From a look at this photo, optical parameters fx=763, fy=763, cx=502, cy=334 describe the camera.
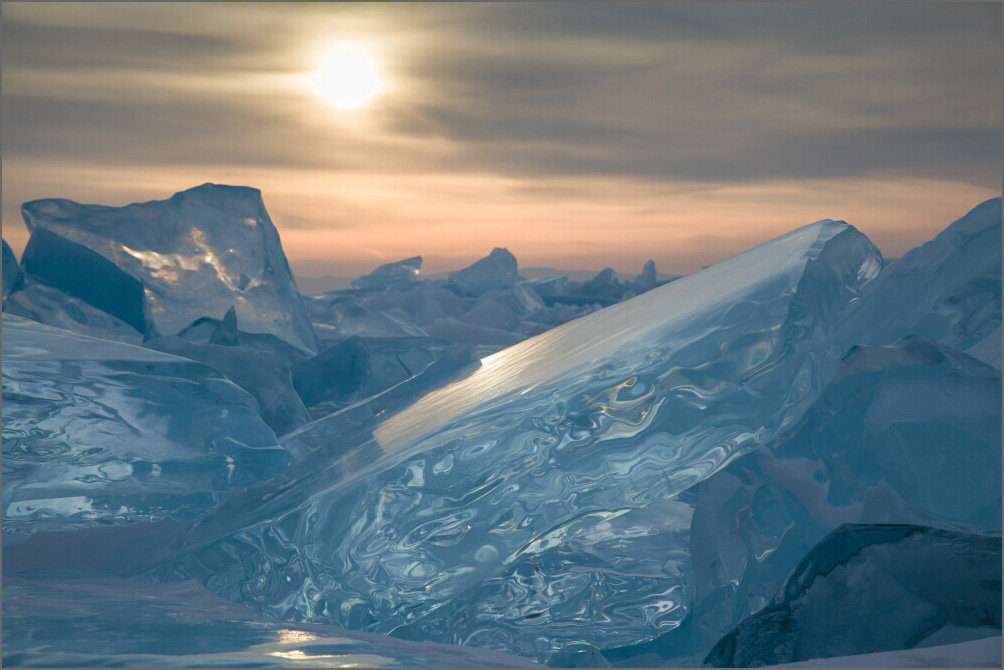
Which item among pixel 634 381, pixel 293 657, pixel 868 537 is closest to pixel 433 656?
pixel 293 657

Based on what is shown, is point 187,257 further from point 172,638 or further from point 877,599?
point 877,599

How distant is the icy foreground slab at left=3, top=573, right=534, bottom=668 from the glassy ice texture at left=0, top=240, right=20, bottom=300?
8.99 feet

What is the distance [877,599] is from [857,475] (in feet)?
1.05

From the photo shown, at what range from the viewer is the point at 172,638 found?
108 centimetres

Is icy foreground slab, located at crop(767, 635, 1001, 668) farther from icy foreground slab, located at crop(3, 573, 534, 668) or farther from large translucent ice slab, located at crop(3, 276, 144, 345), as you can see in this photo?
large translucent ice slab, located at crop(3, 276, 144, 345)

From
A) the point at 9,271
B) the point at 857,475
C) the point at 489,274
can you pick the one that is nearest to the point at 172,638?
the point at 857,475

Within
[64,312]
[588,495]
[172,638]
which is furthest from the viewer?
[64,312]

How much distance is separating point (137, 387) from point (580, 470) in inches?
54.3

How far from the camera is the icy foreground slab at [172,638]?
98cm

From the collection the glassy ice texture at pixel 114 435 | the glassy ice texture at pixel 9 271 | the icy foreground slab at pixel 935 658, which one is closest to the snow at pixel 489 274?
the glassy ice texture at pixel 9 271

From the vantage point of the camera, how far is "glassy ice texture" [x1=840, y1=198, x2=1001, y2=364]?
1738mm

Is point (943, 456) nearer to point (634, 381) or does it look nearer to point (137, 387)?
point (634, 381)

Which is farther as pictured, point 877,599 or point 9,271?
point 9,271

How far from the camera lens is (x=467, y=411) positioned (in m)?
1.65
